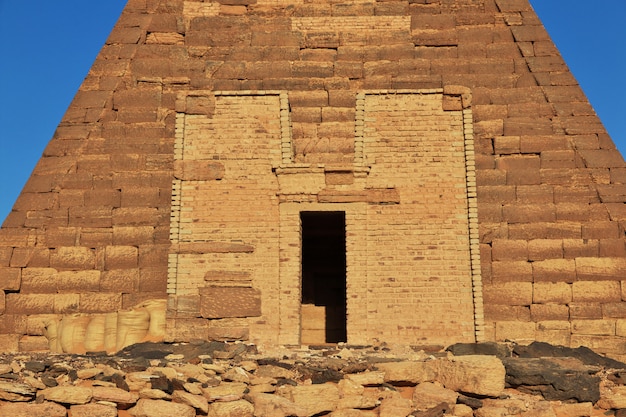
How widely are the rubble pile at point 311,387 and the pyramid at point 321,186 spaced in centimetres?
195

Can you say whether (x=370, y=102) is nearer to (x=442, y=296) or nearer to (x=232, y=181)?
(x=232, y=181)

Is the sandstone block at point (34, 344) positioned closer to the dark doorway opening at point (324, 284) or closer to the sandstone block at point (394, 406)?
the dark doorway opening at point (324, 284)

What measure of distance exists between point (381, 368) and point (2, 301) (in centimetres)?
759

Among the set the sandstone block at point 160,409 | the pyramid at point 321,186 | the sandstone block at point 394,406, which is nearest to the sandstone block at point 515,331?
the pyramid at point 321,186

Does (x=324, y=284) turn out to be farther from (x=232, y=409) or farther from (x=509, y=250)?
(x=232, y=409)

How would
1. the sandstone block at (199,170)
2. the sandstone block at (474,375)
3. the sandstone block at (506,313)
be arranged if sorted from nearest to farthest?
the sandstone block at (474,375)
the sandstone block at (199,170)
the sandstone block at (506,313)

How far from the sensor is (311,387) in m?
8.63

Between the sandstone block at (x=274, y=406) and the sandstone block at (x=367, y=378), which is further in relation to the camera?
the sandstone block at (x=367, y=378)

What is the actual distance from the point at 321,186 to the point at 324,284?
4.50m

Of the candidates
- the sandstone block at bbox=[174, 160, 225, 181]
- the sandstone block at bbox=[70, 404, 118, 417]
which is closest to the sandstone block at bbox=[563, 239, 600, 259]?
the sandstone block at bbox=[174, 160, 225, 181]

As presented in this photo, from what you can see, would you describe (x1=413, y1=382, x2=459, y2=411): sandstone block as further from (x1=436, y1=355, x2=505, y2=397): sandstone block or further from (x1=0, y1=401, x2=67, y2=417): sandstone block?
(x1=0, y1=401, x2=67, y2=417): sandstone block

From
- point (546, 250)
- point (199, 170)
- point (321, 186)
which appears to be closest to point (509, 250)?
point (546, 250)

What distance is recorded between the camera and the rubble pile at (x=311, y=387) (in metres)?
8.08

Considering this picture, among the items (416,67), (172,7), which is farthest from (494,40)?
(172,7)
